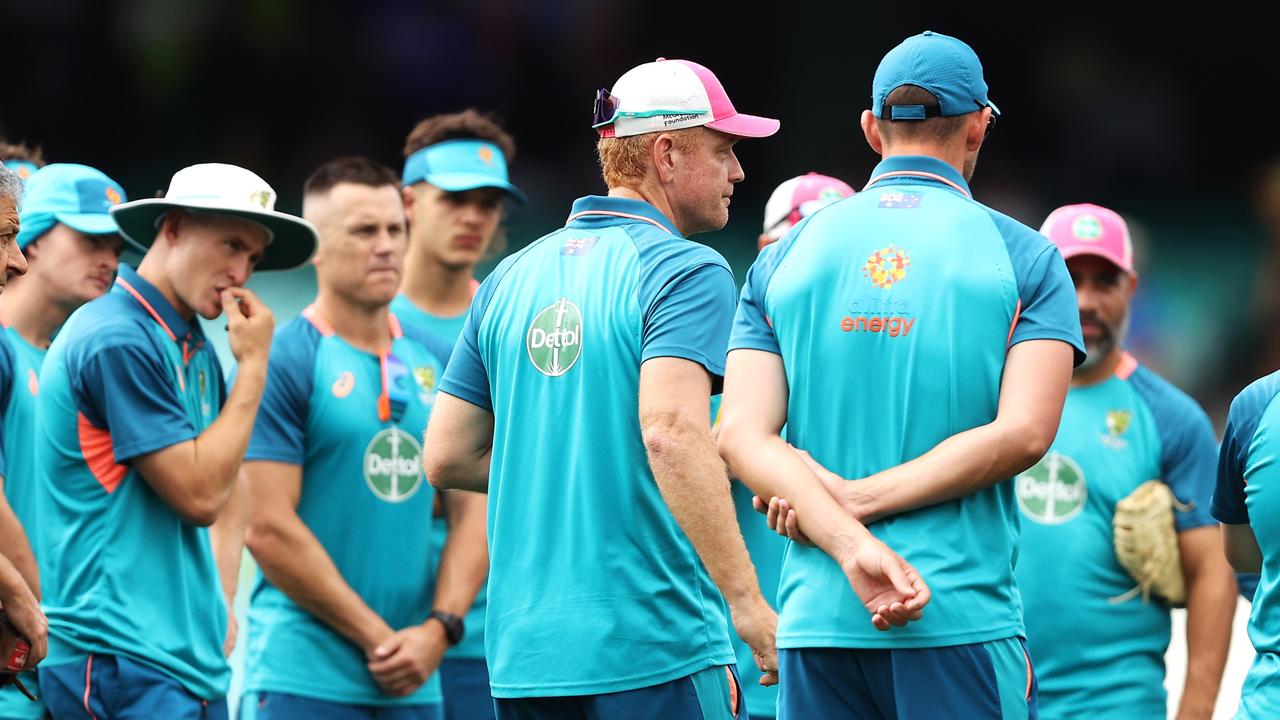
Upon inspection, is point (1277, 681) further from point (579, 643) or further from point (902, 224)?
point (579, 643)

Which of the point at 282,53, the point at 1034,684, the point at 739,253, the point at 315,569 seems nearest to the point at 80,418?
the point at 315,569

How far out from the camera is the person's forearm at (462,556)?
6.30m

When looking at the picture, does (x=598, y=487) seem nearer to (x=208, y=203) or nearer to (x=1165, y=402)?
(x=208, y=203)

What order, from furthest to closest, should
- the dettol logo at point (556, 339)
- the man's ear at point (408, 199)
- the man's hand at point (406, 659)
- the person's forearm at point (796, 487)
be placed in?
the man's ear at point (408, 199), the man's hand at point (406, 659), the dettol logo at point (556, 339), the person's forearm at point (796, 487)

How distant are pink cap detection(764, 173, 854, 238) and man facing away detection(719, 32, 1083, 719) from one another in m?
2.47

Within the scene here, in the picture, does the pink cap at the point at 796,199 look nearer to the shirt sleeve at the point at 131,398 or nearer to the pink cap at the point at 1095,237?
the pink cap at the point at 1095,237

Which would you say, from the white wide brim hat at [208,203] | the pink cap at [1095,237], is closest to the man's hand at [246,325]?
the white wide brim hat at [208,203]

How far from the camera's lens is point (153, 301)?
17.3 ft

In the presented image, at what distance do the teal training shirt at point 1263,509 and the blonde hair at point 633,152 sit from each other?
1.57 m

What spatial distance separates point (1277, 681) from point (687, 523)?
4.85 feet

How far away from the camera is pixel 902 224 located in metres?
4.04

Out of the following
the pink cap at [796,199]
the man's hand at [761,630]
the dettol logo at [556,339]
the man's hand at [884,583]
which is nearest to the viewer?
the man's hand at [884,583]

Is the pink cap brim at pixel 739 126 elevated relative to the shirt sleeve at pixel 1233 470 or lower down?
elevated

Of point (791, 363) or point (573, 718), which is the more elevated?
point (791, 363)
